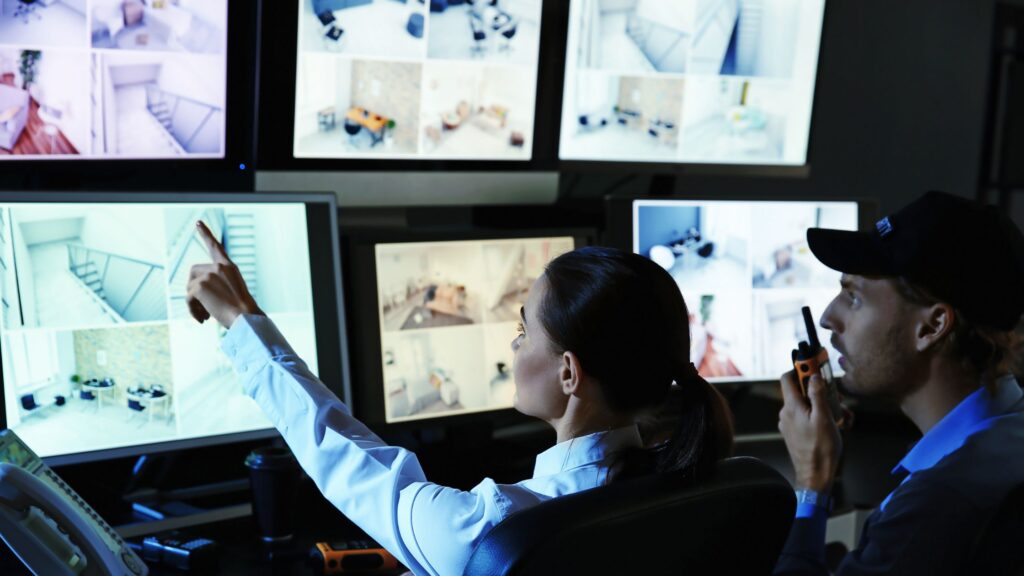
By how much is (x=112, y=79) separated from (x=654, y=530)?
3.83ft

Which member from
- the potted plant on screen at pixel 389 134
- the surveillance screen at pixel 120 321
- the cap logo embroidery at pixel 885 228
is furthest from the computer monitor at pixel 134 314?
the cap logo embroidery at pixel 885 228

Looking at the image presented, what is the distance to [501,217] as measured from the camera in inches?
94.1

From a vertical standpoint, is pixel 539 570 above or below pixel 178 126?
below

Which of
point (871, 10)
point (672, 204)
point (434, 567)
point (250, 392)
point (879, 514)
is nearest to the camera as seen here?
point (434, 567)

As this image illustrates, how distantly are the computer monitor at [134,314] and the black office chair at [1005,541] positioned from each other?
1.05 m

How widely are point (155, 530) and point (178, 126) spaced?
0.65 m

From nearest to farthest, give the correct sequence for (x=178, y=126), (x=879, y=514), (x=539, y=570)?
(x=539, y=570), (x=879, y=514), (x=178, y=126)

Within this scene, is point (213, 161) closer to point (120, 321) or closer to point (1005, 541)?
point (120, 321)

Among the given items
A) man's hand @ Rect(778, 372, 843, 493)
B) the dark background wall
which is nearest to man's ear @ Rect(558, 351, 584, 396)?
man's hand @ Rect(778, 372, 843, 493)

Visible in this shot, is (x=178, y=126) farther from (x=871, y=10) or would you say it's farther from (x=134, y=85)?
(x=871, y=10)

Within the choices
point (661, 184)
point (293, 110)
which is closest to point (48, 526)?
point (293, 110)

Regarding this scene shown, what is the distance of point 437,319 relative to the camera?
207 cm

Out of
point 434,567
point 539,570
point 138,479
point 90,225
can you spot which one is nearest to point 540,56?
point 90,225

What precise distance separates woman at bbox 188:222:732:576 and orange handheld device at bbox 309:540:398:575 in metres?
0.29
